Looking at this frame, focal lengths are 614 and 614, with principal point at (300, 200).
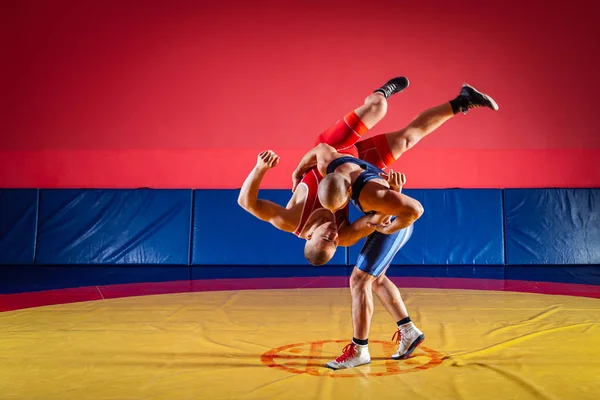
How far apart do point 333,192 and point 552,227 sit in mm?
6114

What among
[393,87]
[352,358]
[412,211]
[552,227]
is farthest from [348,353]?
[552,227]

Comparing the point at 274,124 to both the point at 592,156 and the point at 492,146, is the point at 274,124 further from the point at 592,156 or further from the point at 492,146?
the point at 592,156

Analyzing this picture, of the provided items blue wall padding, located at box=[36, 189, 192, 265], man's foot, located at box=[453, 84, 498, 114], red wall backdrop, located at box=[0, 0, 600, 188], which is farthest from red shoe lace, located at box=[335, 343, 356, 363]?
red wall backdrop, located at box=[0, 0, 600, 188]

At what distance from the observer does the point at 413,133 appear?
13.5ft

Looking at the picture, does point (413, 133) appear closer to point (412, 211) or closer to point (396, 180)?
point (396, 180)

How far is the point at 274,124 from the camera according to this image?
357 inches

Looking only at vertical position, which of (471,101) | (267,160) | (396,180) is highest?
(471,101)

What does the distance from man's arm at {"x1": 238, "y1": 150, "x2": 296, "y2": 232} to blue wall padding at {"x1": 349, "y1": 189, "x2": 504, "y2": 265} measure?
15.5ft

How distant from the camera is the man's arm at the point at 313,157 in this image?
3732mm

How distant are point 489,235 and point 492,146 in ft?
4.95

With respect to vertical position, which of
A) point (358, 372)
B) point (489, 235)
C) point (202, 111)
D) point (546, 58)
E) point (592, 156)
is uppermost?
point (546, 58)

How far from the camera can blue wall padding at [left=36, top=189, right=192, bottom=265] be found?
332 inches

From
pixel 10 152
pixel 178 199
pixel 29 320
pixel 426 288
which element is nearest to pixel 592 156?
pixel 426 288

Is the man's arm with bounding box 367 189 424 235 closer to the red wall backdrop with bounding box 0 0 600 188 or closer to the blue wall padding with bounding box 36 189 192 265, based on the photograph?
the blue wall padding with bounding box 36 189 192 265
